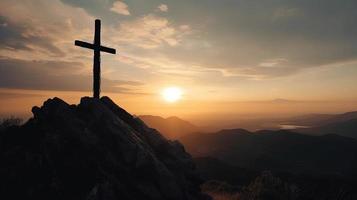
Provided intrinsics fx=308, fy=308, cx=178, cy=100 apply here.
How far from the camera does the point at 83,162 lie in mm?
19016

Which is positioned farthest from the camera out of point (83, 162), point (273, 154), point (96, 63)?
point (273, 154)

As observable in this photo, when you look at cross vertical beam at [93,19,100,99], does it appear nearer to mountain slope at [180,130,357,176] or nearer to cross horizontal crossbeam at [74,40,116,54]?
cross horizontal crossbeam at [74,40,116,54]

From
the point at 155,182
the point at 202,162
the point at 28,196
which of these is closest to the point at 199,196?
the point at 155,182

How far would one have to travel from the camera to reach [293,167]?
137250mm

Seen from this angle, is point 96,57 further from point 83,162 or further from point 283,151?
point 283,151

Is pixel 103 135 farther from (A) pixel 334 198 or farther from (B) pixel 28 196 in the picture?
(A) pixel 334 198

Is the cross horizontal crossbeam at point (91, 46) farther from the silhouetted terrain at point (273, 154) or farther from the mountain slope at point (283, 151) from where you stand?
the mountain slope at point (283, 151)

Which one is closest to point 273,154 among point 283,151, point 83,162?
point 283,151

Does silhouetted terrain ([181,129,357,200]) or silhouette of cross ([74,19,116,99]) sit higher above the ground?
silhouette of cross ([74,19,116,99])

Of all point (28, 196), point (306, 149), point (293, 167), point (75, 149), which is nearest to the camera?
point (28, 196)

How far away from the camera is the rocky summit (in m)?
17.6

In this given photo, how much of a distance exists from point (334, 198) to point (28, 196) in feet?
98.5

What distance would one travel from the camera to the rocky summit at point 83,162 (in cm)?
1764

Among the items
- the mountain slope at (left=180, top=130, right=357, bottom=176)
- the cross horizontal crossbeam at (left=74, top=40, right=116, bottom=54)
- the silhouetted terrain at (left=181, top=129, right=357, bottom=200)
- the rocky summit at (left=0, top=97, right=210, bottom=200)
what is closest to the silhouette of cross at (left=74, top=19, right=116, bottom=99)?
the cross horizontal crossbeam at (left=74, top=40, right=116, bottom=54)
